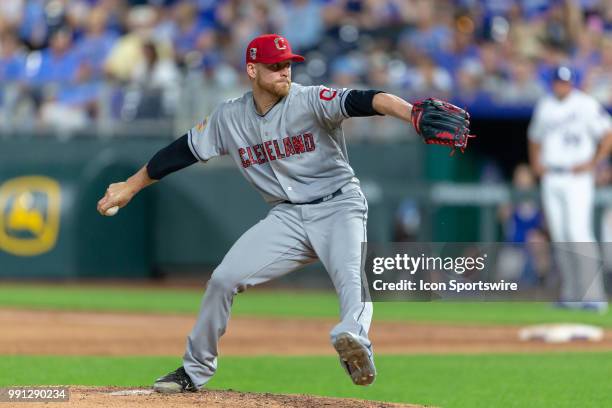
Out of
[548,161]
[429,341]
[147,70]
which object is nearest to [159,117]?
[147,70]

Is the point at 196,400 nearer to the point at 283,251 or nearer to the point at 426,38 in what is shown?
the point at 283,251

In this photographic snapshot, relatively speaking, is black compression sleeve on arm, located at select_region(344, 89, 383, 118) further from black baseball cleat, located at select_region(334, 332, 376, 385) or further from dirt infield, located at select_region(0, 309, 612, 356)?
dirt infield, located at select_region(0, 309, 612, 356)

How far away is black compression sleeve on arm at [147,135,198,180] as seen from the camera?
644 centimetres

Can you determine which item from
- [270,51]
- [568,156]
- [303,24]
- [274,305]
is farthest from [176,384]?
[303,24]

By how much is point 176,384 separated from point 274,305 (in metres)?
7.94

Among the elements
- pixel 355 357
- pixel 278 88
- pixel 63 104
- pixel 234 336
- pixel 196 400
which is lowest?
pixel 234 336

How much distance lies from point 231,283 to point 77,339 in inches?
185

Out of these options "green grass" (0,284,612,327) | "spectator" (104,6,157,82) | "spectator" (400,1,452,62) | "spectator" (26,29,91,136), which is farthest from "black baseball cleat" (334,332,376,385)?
"spectator" (104,6,157,82)

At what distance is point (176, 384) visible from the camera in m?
6.36

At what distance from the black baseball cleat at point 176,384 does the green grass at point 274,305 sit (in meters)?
6.47

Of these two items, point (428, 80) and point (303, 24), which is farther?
point (303, 24)

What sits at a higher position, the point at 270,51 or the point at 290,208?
the point at 270,51

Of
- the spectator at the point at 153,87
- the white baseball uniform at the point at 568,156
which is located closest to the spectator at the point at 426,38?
the spectator at the point at 153,87

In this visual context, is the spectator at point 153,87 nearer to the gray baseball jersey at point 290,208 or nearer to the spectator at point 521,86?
the spectator at point 521,86
